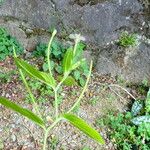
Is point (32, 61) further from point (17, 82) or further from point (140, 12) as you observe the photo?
point (140, 12)

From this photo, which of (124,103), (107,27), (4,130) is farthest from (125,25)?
(4,130)

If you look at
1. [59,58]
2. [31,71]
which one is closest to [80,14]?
[59,58]

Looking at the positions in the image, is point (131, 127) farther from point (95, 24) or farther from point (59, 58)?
point (95, 24)

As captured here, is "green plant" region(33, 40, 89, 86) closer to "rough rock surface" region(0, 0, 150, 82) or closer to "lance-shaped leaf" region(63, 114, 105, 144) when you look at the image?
"rough rock surface" region(0, 0, 150, 82)

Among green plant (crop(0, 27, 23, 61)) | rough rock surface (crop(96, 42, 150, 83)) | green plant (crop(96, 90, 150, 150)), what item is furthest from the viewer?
rough rock surface (crop(96, 42, 150, 83))

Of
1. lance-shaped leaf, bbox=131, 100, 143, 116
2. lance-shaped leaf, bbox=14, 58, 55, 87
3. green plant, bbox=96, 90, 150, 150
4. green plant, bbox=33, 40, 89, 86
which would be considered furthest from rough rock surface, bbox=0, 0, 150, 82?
lance-shaped leaf, bbox=14, 58, 55, 87

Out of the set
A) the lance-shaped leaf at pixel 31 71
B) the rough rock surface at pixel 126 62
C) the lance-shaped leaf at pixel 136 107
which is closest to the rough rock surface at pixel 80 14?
the rough rock surface at pixel 126 62
